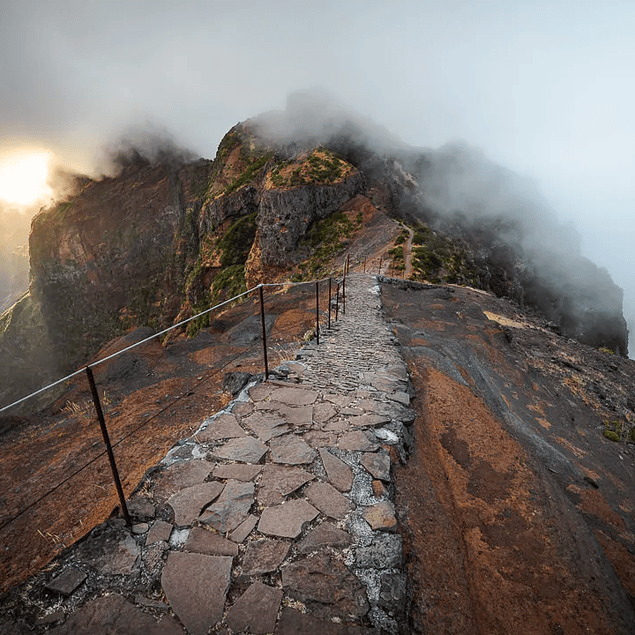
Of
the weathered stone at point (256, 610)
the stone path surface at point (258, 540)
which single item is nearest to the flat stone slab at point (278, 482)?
the stone path surface at point (258, 540)

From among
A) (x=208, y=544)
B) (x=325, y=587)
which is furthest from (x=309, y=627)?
(x=208, y=544)

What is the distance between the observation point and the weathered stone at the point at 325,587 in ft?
8.87

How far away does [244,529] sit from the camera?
337 cm

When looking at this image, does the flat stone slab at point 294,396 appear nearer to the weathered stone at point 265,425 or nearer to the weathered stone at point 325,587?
the weathered stone at point 265,425

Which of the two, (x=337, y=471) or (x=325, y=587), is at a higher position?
(x=325, y=587)

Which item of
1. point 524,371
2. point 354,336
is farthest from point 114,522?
point 524,371

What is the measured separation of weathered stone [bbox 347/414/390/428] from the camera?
17.1 feet

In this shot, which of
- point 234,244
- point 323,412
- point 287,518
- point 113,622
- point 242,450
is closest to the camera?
point 113,622

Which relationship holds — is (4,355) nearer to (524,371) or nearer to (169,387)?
(169,387)

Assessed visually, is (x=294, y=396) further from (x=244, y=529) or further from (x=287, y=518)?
(x=244, y=529)

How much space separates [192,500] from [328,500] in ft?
4.91

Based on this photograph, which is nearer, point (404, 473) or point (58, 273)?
point (404, 473)

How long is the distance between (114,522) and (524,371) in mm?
12739

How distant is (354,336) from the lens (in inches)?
408
